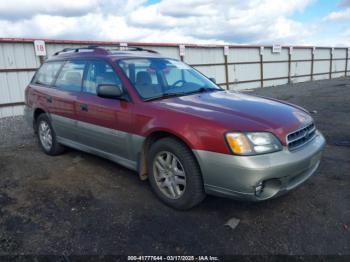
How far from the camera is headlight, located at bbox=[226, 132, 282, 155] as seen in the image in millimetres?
2727

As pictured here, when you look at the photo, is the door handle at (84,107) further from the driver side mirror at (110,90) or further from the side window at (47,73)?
the side window at (47,73)

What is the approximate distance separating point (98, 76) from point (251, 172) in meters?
2.48

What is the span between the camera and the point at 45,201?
361 centimetres

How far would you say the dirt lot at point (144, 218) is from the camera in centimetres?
268

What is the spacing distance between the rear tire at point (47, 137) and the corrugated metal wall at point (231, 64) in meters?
6.18

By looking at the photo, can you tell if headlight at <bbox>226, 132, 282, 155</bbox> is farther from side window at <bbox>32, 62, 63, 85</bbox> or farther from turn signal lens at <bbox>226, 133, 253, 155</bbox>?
side window at <bbox>32, 62, 63, 85</bbox>

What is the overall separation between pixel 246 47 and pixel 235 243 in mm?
18442

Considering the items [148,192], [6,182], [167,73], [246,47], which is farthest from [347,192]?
[246,47]

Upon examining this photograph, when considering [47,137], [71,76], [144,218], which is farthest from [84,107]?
[144,218]

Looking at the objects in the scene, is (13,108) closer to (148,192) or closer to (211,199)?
(148,192)

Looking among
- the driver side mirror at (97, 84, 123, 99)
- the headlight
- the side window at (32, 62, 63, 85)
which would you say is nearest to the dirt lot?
the headlight

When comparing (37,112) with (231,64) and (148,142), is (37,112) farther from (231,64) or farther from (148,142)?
(231,64)

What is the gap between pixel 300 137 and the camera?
10.1ft

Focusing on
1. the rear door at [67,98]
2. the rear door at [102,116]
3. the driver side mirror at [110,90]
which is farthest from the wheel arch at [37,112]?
the driver side mirror at [110,90]
